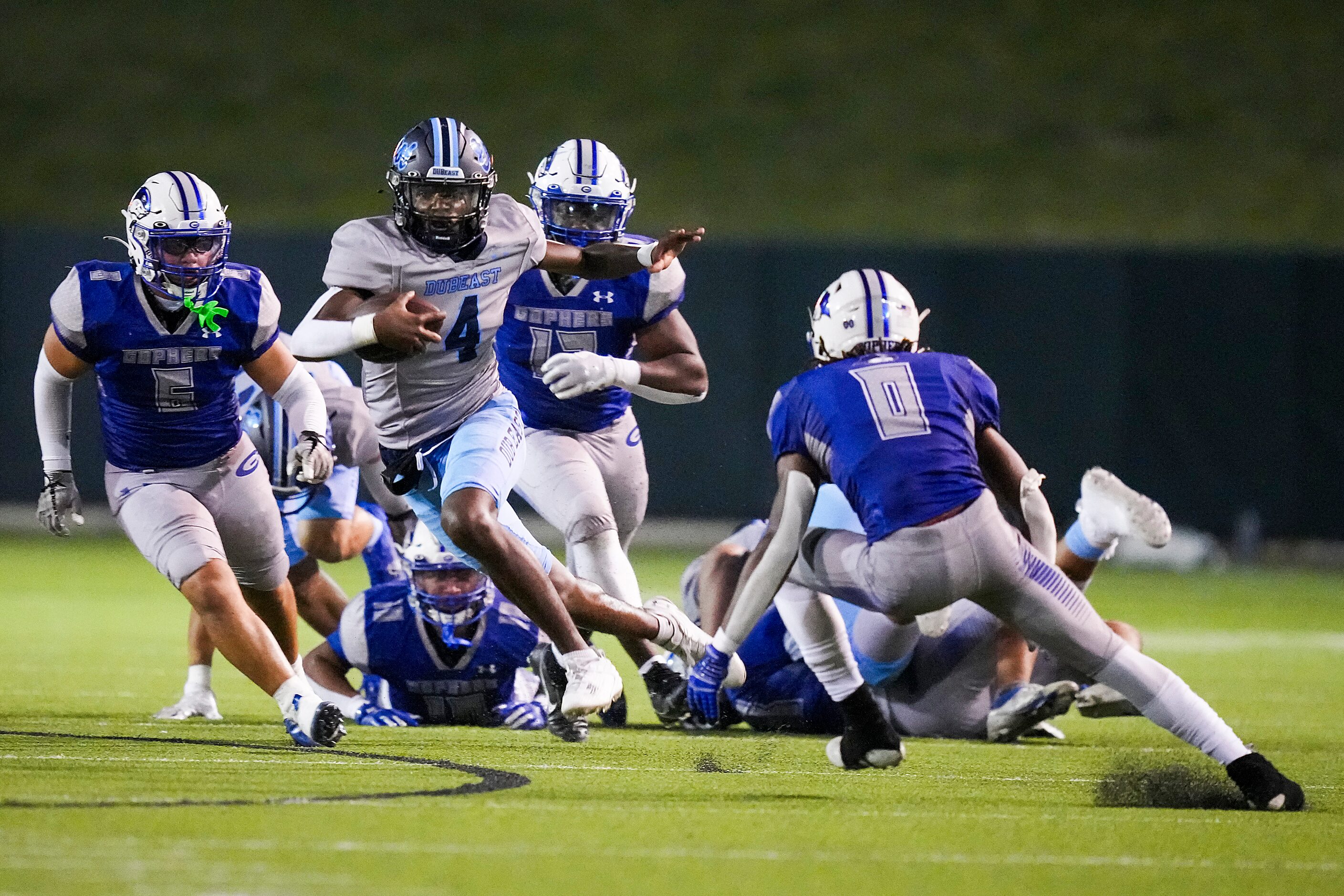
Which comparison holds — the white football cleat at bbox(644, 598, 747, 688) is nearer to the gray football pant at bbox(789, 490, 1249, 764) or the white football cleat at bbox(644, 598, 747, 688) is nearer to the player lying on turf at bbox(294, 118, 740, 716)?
the player lying on turf at bbox(294, 118, 740, 716)

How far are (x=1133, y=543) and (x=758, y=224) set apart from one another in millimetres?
7556

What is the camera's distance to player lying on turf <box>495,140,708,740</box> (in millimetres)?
6652

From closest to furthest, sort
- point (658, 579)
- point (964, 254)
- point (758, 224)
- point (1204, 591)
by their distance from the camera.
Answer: point (658, 579), point (1204, 591), point (964, 254), point (758, 224)

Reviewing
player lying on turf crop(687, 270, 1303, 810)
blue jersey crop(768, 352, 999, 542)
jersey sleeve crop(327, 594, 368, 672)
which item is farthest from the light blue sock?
jersey sleeve crop(327, 594, 368, 672)

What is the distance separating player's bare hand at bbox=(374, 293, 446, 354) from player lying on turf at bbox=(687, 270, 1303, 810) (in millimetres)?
1005

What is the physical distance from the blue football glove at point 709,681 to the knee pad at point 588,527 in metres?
0.95

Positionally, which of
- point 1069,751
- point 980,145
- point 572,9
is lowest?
point 1069,751

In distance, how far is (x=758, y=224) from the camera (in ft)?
70.2

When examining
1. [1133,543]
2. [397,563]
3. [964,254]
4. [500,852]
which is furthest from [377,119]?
[500,852]

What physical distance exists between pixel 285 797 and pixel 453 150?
84.7 inches

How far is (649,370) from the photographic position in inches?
251

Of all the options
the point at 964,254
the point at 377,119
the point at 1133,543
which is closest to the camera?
the point at 1133,543

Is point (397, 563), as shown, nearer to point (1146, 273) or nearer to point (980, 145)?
point (1146, 273)

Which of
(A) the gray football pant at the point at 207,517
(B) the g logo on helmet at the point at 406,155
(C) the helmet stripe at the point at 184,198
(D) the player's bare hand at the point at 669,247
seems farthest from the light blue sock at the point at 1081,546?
(C) the helmet stripe at the point at 184,198
